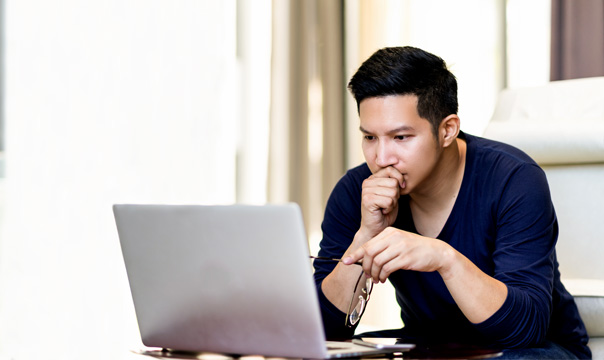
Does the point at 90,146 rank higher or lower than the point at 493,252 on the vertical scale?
higher

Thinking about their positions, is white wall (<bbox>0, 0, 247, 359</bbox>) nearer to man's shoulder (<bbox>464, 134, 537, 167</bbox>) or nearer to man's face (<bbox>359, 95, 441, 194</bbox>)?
man's face (<bbox>359, 95, 441, 194</bbox>)

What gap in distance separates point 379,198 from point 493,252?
0.87 feet

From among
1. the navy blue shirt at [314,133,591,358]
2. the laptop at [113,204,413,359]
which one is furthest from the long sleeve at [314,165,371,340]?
Result: the laptop at [113,204,413,359]

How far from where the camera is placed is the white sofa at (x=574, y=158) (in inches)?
80.0

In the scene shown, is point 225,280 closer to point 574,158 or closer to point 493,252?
point 493,252

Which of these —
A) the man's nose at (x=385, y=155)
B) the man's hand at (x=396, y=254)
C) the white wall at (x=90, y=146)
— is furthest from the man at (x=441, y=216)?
the white wall at (x=90, y=146)

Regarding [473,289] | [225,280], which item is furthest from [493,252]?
[225,280]

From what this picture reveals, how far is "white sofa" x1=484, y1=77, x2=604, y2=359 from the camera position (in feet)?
6.67

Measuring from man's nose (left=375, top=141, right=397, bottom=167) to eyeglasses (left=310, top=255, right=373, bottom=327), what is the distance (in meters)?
0.23

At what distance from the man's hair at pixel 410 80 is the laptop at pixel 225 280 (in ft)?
2.00

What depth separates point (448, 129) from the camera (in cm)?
158

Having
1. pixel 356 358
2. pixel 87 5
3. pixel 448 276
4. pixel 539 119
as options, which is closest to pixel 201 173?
pixel 87 5

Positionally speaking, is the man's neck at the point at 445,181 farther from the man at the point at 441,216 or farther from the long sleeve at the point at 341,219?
the long sleeve at the point at 341,219

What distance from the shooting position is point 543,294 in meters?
1.34
